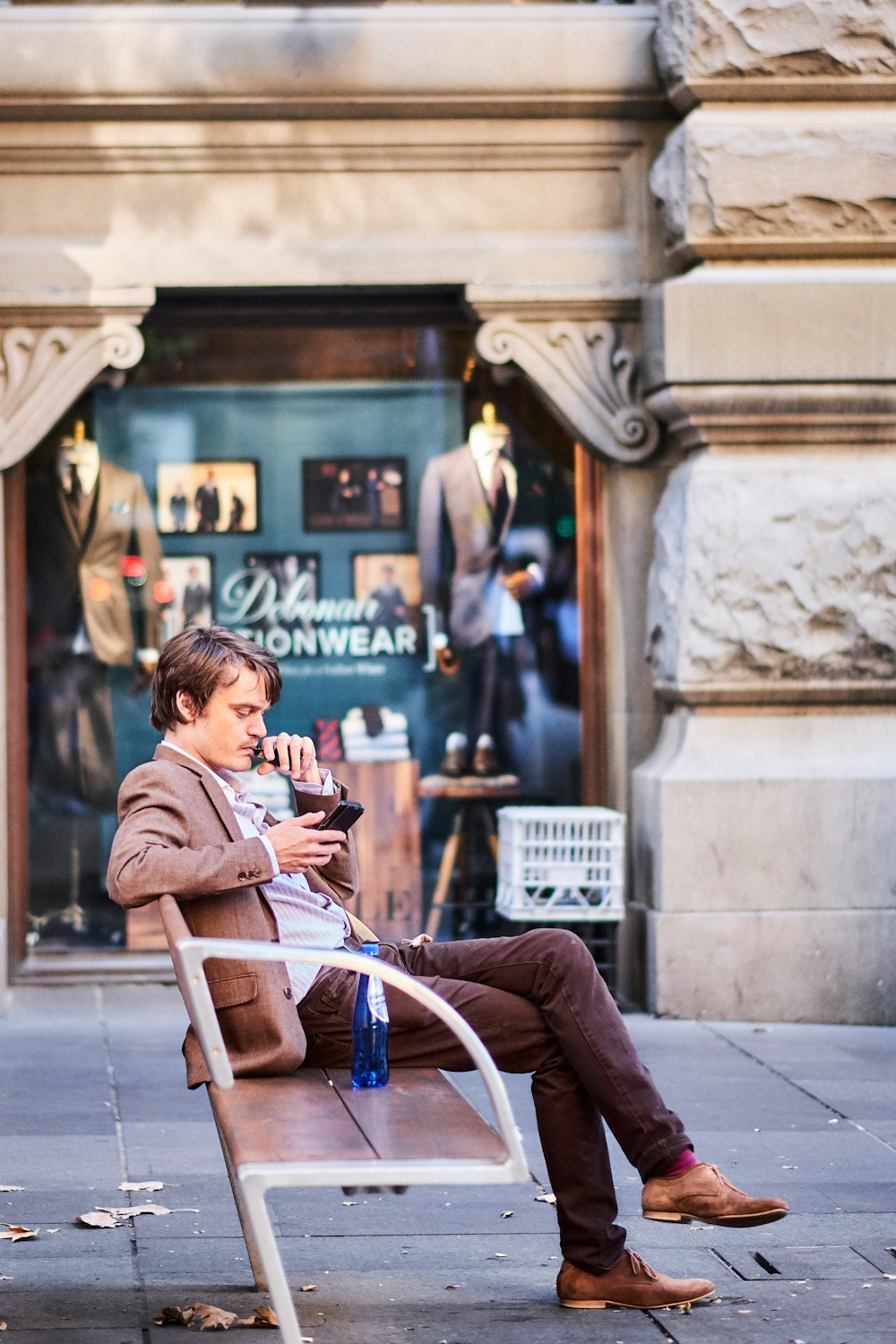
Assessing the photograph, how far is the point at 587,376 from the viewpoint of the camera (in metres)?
8.23

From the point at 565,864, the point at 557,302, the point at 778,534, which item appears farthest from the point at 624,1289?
the point at 557,302

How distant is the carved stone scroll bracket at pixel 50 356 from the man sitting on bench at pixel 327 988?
3943 mm

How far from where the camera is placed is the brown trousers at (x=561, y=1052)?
4.10 meters

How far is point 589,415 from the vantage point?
8.23 meters

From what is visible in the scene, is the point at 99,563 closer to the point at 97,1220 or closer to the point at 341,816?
the point at 97,1220

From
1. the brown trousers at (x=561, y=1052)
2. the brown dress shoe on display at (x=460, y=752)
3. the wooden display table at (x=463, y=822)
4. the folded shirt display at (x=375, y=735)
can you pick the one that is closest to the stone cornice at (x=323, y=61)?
the folded shirt display at (x=375, y=735)

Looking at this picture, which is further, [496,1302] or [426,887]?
[426,887]

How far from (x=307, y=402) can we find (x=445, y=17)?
1778 mm

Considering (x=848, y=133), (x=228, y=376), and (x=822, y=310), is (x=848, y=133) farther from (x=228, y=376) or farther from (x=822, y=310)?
(x=228, y=376)

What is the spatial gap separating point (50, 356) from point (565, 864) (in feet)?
10.1

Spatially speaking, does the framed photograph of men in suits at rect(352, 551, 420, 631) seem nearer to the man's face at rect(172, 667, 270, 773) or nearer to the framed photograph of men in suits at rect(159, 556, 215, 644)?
the framed photograph of men in suits at rect(159, 556, 215, 644)

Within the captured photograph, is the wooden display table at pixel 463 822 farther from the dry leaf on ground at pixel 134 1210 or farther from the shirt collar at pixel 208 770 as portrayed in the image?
the shirt collar at pixel 208 770

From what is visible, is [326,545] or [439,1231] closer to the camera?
[439,1231]

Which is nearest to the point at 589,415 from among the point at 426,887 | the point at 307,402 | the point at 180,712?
the point at 307,402
